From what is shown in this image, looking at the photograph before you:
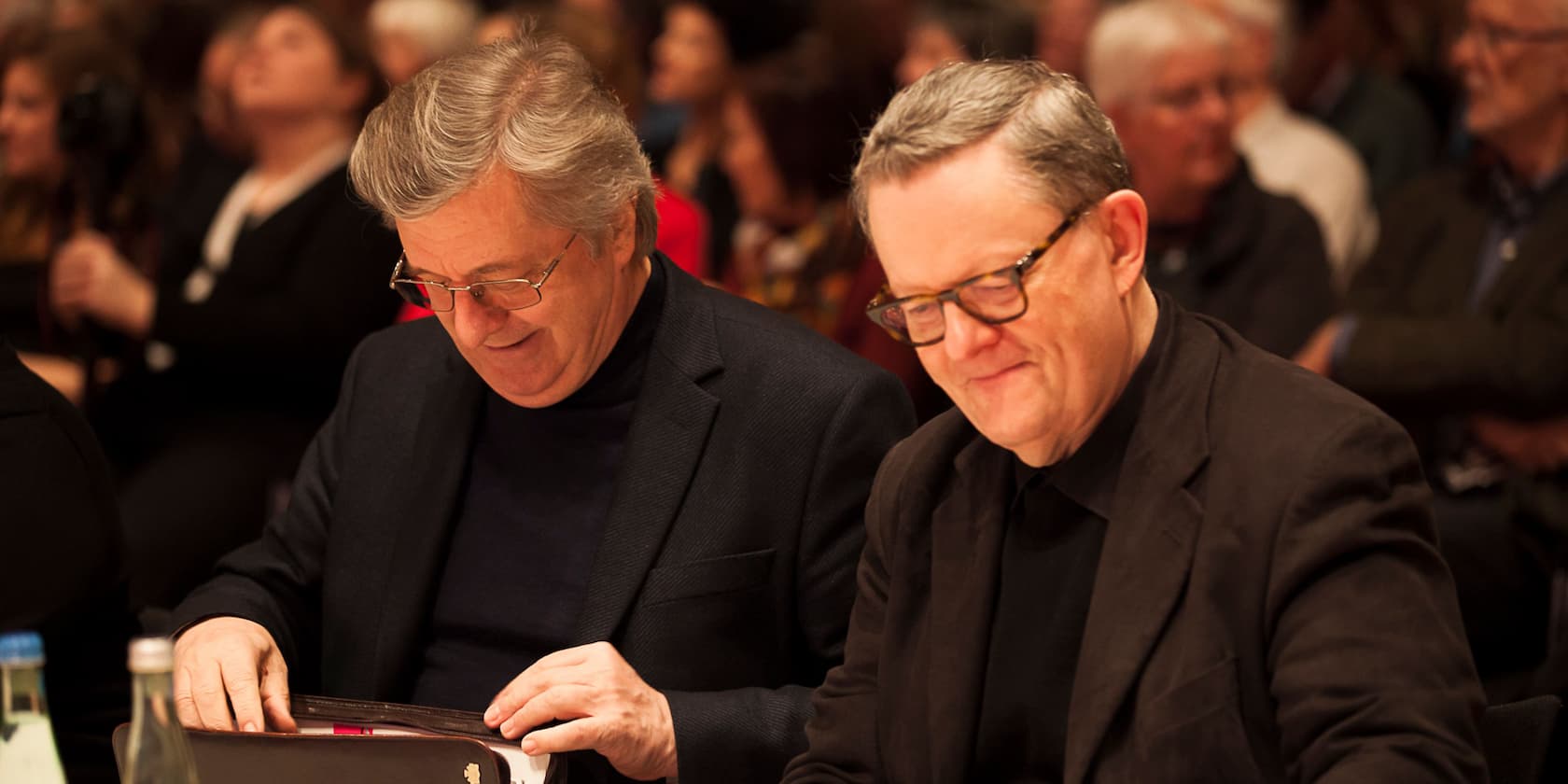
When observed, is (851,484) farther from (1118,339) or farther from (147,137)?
(147,137)

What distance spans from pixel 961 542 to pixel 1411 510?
0.50 meters

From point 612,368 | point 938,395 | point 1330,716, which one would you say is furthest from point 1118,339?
point 938,395

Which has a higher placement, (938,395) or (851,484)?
(851,484)

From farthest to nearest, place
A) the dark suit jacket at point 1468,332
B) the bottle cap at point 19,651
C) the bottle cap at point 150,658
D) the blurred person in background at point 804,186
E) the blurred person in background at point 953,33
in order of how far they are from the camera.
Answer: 1. the blurred person in background at point 953,33
2. the blurred person in background at point 804,186
3. the dark suit jacket at point 1468,332
4. the bottle cap at point 19,651
5. the bottle cap at point 150,658

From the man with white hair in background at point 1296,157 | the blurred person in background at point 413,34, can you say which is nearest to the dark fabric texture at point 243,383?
the blurred person in background at point 413,34

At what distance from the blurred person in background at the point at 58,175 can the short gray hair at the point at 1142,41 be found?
98.5 inches

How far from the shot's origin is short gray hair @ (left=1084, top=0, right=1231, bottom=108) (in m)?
4.38

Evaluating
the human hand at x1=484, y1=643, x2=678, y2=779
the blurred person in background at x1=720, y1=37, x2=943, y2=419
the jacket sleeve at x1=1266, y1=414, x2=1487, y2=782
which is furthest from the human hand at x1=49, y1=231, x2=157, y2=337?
the jacket sleeve at x1=1266, y1=414, x2=1487, y2=782

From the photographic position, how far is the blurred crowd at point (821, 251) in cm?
384

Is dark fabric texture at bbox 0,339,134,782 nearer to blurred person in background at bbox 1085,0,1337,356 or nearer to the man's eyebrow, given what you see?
the man's eyebrow

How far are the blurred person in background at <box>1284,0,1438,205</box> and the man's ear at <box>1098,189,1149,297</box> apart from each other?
13.4ft

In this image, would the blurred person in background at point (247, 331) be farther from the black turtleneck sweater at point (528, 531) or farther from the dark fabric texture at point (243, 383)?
the black turtleneck sweater at point (528, 531)

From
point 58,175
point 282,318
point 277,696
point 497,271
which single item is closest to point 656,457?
point 497,271

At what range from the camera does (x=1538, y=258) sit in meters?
3.91
